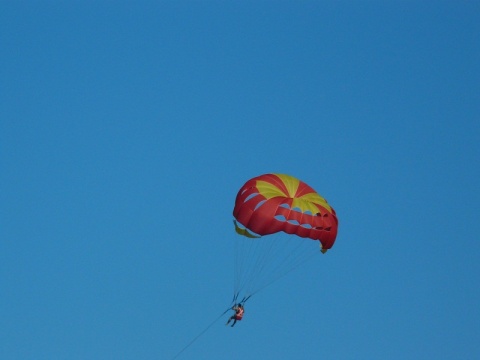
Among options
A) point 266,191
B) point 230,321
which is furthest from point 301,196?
point 230,321

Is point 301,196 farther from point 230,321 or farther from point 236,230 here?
point 230,321

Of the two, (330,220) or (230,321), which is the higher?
(330,220)

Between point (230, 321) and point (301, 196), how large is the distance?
273 inches

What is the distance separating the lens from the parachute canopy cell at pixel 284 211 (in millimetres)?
50344

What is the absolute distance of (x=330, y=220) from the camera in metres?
51.2

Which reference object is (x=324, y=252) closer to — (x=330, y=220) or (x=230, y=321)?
(x=330, y=220)

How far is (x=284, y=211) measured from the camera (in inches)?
1978

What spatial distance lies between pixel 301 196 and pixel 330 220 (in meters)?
1.80

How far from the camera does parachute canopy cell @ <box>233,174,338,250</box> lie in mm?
50344

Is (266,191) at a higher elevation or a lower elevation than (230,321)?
higher

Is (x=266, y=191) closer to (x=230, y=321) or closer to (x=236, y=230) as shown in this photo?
(x=236, y=230)

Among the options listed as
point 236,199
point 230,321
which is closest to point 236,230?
point 236,199

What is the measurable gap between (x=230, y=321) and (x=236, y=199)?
6.34 meters

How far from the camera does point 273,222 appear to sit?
5053 centimetres
